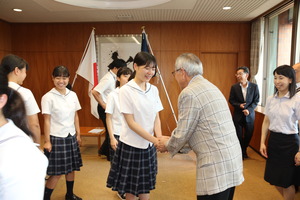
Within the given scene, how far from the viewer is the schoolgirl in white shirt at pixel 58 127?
2.16 metres

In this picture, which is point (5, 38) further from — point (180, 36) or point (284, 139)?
point (284, 139)

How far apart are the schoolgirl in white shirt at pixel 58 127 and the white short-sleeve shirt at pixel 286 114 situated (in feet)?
6.09

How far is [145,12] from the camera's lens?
443 centimetres

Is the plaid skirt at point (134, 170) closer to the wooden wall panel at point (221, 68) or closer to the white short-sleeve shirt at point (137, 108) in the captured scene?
the white short-sleeve shirt at point (137, 108)

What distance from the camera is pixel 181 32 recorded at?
206 inches

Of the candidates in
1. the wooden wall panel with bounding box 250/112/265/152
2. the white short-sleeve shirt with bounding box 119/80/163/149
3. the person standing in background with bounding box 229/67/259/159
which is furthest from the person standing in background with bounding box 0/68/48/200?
the wooden wall panel with bounding box 250/112/265/152

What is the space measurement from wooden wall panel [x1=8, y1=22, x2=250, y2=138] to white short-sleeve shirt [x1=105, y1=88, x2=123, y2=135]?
9.71 ft

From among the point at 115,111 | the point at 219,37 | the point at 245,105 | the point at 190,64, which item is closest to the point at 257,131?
the point at 245,105

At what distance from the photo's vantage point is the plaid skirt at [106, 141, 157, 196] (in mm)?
1799

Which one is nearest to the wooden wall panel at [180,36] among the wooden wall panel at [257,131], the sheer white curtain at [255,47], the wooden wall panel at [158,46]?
the wooden wall panel at [158,46]

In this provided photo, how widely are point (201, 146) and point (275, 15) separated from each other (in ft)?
13.2

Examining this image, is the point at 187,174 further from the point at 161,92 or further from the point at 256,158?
the point at 161,92

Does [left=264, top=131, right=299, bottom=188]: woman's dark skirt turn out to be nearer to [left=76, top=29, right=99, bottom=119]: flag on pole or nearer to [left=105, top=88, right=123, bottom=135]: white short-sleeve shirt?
[left=105, top=88, right=123, bottom=135]: white short-sleeve shirt

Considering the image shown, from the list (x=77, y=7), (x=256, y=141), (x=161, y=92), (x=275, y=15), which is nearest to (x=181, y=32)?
(x=161, y=92)
